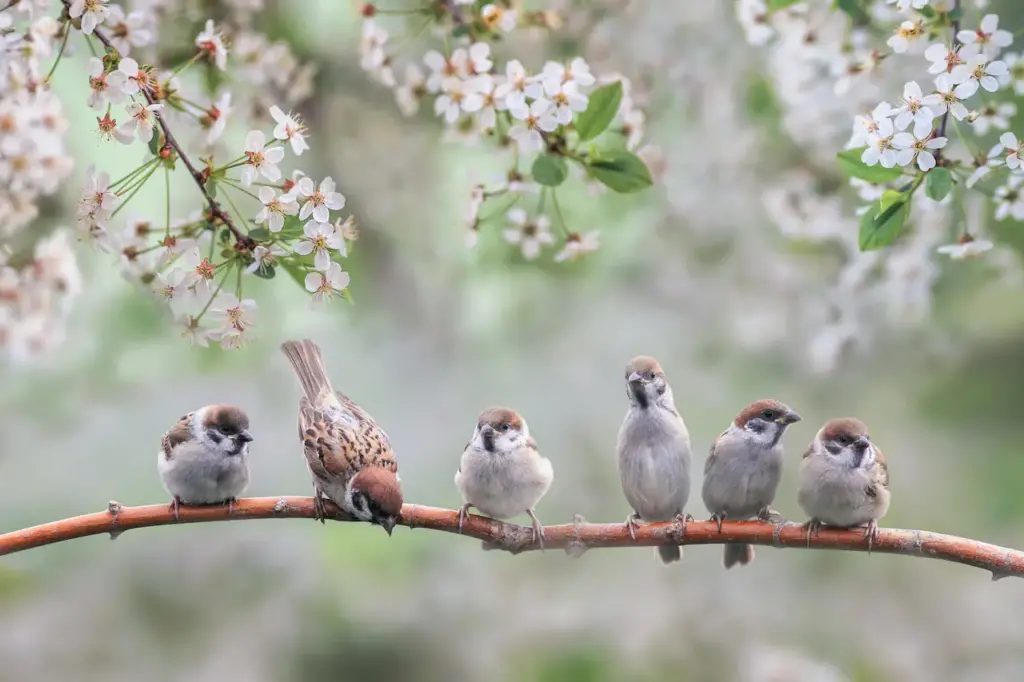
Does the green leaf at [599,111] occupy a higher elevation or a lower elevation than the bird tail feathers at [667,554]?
higher

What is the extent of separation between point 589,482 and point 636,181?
2117mm

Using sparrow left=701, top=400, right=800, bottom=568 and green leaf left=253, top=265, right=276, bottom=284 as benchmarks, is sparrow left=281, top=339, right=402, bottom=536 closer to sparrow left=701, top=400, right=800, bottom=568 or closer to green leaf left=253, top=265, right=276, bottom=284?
green leaf left=253, top=265, right=276, bottom=284

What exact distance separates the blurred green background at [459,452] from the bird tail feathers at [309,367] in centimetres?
99

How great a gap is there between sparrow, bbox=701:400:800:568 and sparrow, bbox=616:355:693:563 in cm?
7

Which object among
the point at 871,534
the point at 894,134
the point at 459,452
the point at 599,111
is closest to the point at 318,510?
the point at 599,111

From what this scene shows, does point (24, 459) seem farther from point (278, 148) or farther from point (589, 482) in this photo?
point (278, 148)

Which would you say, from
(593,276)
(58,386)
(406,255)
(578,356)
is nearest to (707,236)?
(593,276)

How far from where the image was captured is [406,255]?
408 cm

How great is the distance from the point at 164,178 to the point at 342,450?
610 mm

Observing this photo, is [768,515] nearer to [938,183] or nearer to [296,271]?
[938,183]

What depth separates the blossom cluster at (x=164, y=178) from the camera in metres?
1.55

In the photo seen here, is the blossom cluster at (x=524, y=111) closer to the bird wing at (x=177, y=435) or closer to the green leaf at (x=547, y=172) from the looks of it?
the green leaf at (x=547, y=172)

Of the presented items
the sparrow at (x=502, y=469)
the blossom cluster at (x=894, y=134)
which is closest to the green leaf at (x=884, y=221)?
the blossom cluster at (x=894, y=134)

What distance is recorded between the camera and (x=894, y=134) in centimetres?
156
